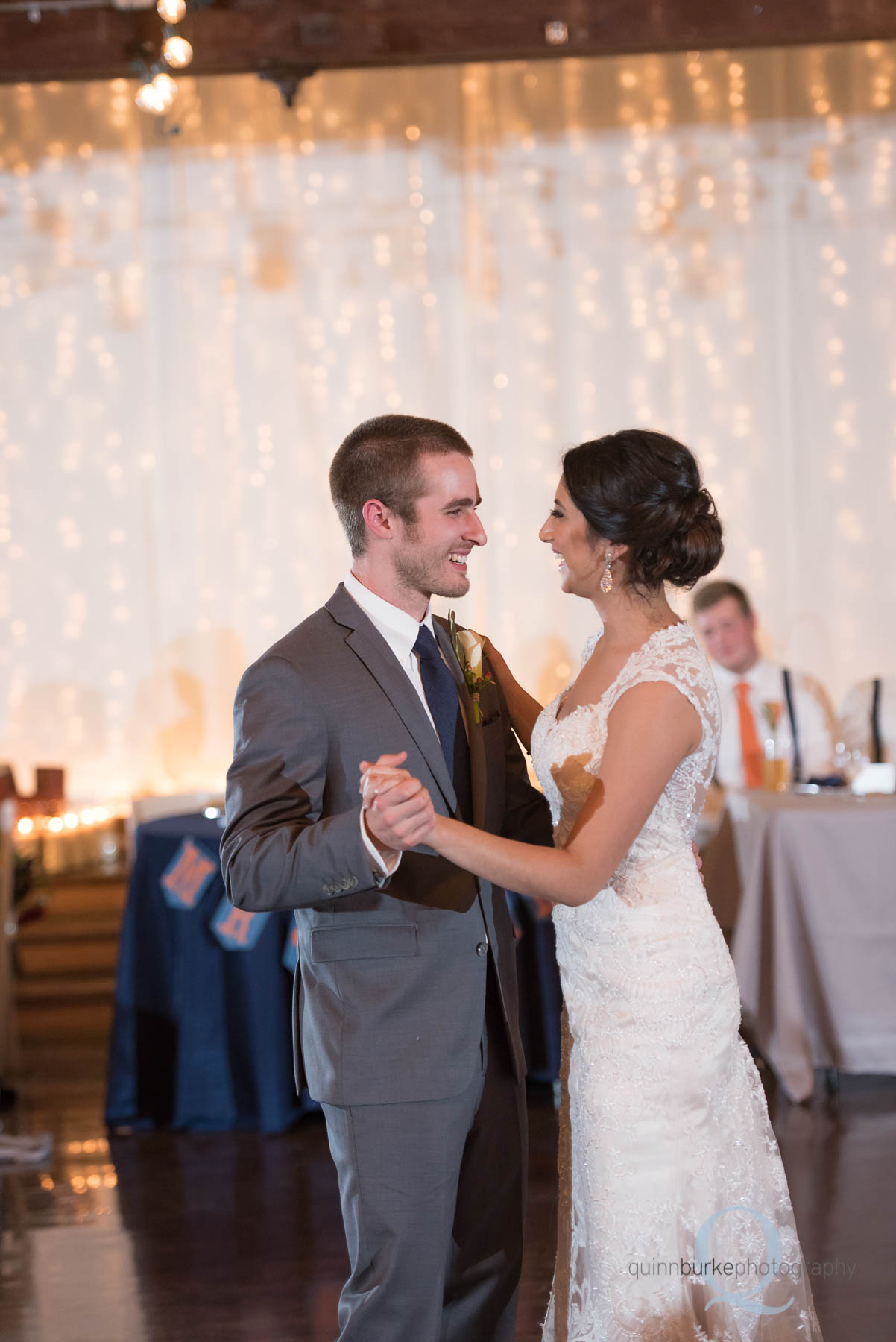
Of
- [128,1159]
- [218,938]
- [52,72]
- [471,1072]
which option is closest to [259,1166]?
[128,1159]

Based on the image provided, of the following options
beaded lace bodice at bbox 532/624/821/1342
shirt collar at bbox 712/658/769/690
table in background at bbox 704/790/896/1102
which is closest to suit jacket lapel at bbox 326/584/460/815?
beaded lace bodice at bbox 532/624/821/1342

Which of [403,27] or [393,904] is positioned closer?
[393,904]

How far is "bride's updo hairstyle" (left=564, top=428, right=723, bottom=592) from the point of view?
2057mm

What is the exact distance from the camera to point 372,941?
193 centimetres

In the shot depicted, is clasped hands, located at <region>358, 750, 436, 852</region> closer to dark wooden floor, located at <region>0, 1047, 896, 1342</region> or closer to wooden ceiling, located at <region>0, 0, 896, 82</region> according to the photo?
dark wooden floor, located at <region>0, 1047, 896, 1342</region>

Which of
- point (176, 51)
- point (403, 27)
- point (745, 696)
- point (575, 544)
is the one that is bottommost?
point (745, 696)

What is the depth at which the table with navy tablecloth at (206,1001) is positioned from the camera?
12.9ft

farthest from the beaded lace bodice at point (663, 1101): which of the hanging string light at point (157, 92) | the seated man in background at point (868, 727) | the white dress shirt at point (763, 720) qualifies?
the hanging string light at point (157, 92)

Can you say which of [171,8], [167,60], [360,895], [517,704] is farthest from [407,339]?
[360,895]

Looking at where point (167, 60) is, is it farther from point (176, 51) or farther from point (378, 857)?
point (378, 857)

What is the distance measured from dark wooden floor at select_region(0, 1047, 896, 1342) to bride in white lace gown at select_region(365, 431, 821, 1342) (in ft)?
2.58

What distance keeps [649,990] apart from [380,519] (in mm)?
874

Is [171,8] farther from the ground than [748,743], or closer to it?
farther from the ground

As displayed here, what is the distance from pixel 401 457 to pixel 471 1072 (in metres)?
0.99
